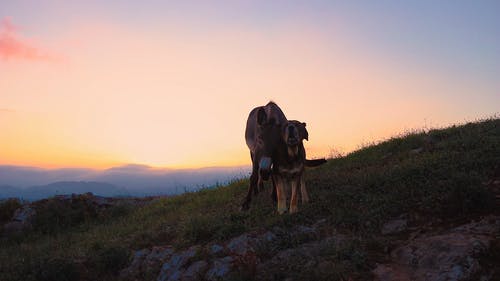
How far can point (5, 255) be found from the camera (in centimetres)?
1367

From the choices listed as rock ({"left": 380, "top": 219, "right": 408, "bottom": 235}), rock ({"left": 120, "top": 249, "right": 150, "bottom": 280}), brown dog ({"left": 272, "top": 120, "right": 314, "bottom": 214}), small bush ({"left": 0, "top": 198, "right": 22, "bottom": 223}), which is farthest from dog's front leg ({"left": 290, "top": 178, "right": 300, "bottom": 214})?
small bush ({"left": 0, "top": 198, "right": 22, "bottom": 223})

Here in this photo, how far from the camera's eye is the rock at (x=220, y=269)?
7.88 metres

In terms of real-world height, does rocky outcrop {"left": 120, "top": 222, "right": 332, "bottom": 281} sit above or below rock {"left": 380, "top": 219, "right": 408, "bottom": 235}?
below

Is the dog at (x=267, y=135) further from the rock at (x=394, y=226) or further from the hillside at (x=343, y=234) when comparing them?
the rock at (x=394, y=226)

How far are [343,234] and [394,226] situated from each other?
3.48 feet

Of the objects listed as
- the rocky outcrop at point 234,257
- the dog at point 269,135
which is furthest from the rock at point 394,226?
the dog at point 269,135

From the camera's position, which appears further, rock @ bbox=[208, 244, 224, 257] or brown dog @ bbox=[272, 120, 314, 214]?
brown dog @ bbox=[272, 120, 314, 214]

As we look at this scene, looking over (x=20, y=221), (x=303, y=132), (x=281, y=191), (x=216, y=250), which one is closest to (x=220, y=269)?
(x=216, y=250)

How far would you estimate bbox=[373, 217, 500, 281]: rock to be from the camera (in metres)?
6.37

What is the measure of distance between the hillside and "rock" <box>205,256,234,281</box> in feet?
0.09

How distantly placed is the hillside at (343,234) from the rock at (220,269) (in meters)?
0.03

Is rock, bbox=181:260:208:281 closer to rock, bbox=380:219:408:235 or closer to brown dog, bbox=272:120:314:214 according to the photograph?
brown dog, bbox=272:120:314:214

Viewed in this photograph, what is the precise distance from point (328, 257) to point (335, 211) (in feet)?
8.09

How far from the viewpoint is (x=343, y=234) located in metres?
8.48
